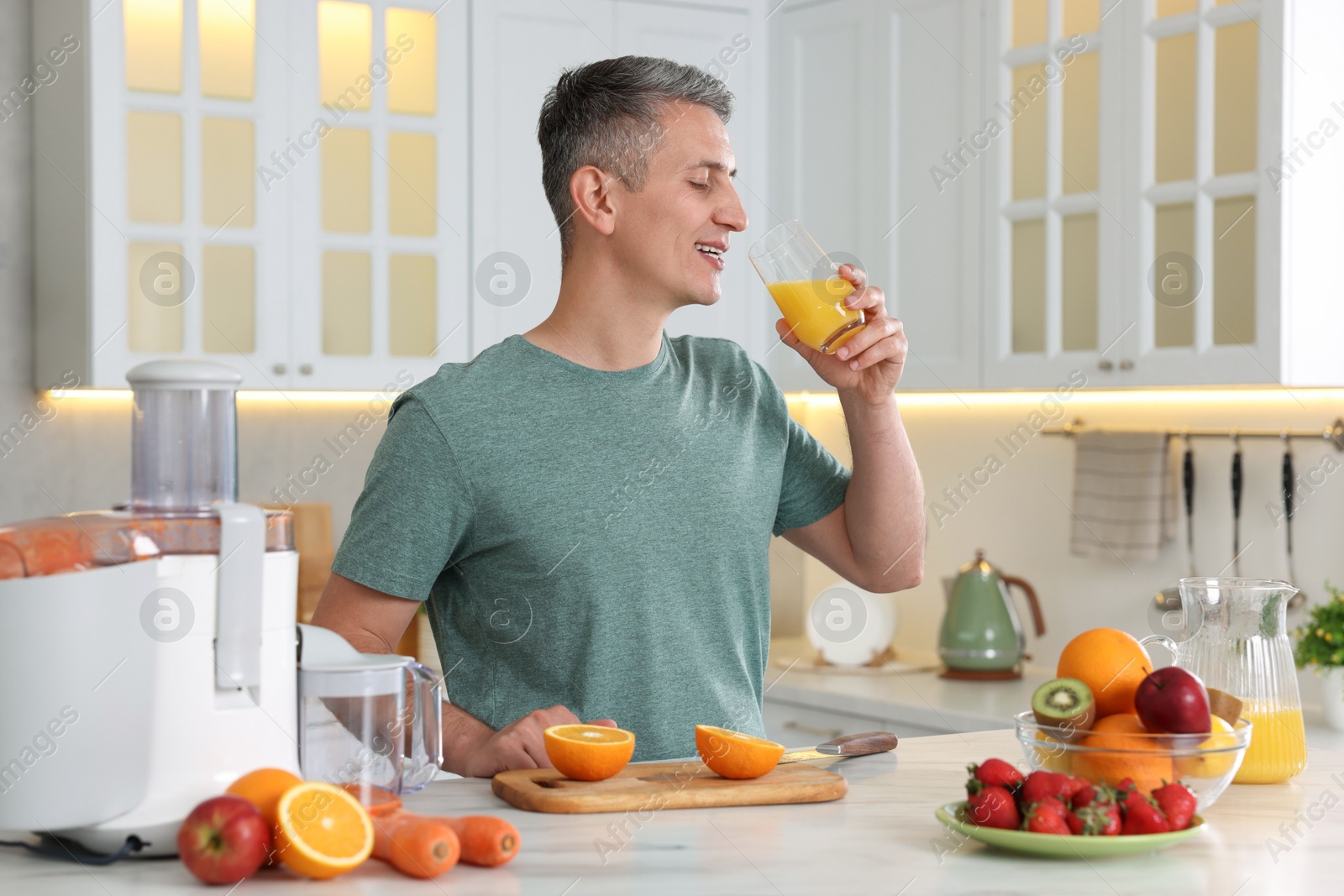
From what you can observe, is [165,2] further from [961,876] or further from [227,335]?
[961,876]

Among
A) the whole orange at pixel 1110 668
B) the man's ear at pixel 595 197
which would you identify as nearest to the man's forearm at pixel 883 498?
the man's ear at pixel 595 197

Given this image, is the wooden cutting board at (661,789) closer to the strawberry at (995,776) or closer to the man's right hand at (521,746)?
the man's right hand at (521,746)

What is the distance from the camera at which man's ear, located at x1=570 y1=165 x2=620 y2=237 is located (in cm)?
174

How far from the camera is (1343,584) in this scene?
280 cm

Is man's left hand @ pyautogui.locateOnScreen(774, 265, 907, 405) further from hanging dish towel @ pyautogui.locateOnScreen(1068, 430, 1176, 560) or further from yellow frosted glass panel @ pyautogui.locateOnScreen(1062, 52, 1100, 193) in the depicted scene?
hanging dish towel @ pyautogui.locateOnScreen(1068, 430, 1176, 560)

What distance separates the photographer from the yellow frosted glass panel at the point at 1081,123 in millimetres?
2912

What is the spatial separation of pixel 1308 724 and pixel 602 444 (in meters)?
1.66

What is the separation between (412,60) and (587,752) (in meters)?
2.41

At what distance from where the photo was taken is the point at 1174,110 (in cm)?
275

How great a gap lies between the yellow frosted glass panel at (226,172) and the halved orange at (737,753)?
2.22 m

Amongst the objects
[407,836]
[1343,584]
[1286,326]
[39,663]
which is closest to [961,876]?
[407,836]

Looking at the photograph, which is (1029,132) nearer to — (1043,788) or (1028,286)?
(1028,286)

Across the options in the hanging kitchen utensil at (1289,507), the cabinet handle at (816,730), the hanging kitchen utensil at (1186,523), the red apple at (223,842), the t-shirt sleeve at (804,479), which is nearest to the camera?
the red apple at (223,842)

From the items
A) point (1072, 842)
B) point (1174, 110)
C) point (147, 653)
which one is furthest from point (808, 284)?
point (1174, 110)
